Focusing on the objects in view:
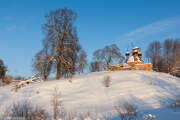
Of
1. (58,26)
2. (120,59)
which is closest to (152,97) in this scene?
(58,26)

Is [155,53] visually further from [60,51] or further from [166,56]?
[60,51]

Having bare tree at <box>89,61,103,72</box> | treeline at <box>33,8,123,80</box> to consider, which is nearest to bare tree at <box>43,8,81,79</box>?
treeline at <box>33,8,123,80</box>

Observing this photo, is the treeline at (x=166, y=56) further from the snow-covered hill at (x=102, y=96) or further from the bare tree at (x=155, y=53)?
the snow-covered hill at (x=102, y=96)

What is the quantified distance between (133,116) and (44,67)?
512 inches

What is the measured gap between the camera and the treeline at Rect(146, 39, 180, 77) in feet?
122

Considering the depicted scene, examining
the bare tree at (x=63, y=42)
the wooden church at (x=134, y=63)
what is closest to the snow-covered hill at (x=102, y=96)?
the bare tree at (x=63, y=42)

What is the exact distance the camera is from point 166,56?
40.8 m

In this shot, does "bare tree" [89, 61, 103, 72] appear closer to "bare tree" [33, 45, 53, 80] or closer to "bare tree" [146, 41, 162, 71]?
"bare tree" [146, 41, 162, 71]

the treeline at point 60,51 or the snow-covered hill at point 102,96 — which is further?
the treeline at point 60,51

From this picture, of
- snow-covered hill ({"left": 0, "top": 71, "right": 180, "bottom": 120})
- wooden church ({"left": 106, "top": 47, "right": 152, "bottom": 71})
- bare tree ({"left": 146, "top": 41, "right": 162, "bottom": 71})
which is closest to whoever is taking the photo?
snow-covered hill ({"left": 0, "top": 71, "right": 180, "bottom": 120})

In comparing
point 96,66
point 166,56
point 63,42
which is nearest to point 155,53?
point 166,56

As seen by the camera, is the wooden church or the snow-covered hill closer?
the snow-covered hill

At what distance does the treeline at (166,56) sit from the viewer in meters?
37.1

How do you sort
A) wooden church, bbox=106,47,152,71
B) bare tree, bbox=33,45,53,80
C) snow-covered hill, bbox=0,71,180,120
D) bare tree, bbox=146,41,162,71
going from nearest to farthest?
snow-covered hill, bbox=0,71,180,120, bare tree, bbox=33,45,53,80, wooden church, bbox=106,47,152,71, bare tree, bbox=146,41,162,71
